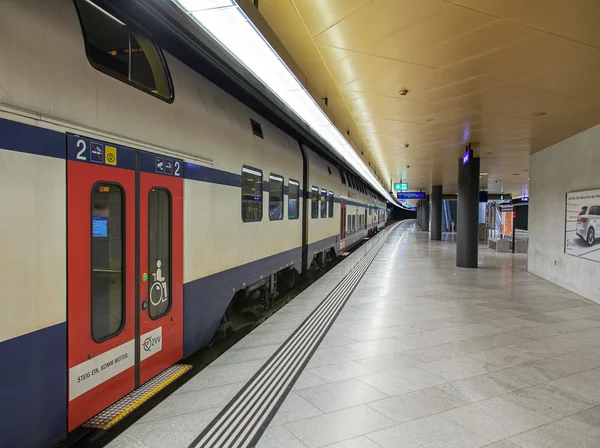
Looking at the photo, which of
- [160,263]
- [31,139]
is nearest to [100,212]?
[31,139]

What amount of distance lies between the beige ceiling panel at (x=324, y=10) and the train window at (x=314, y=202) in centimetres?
433

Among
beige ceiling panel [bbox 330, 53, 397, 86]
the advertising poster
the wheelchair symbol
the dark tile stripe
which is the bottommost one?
the dark tile stripe

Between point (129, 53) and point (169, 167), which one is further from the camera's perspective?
point (169, 167)

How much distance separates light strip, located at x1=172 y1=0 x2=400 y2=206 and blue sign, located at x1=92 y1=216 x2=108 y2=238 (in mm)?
1483

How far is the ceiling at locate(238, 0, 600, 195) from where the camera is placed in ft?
10.7

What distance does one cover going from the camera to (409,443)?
8.50 feet

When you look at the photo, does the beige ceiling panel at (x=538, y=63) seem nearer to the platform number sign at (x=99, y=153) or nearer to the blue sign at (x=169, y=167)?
the blue sign at (x=169, y=167)

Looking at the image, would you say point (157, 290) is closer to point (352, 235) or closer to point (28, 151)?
point (28, 151)

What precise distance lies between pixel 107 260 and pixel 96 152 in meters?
0.73

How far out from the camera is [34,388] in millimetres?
2004

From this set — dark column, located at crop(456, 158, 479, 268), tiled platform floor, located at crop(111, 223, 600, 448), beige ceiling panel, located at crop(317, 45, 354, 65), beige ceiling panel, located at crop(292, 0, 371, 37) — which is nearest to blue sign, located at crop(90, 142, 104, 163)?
tiled platform floor, located at crop(111, 223, 600, 448)

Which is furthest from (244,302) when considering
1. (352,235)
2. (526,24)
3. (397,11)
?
(352,235)

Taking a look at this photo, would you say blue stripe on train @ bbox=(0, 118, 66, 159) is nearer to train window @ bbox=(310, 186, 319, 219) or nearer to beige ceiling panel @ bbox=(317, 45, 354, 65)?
beige ceiling panel @ bbox=(317, 45, 354, 65)

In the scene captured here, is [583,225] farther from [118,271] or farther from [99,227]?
[99,227]
